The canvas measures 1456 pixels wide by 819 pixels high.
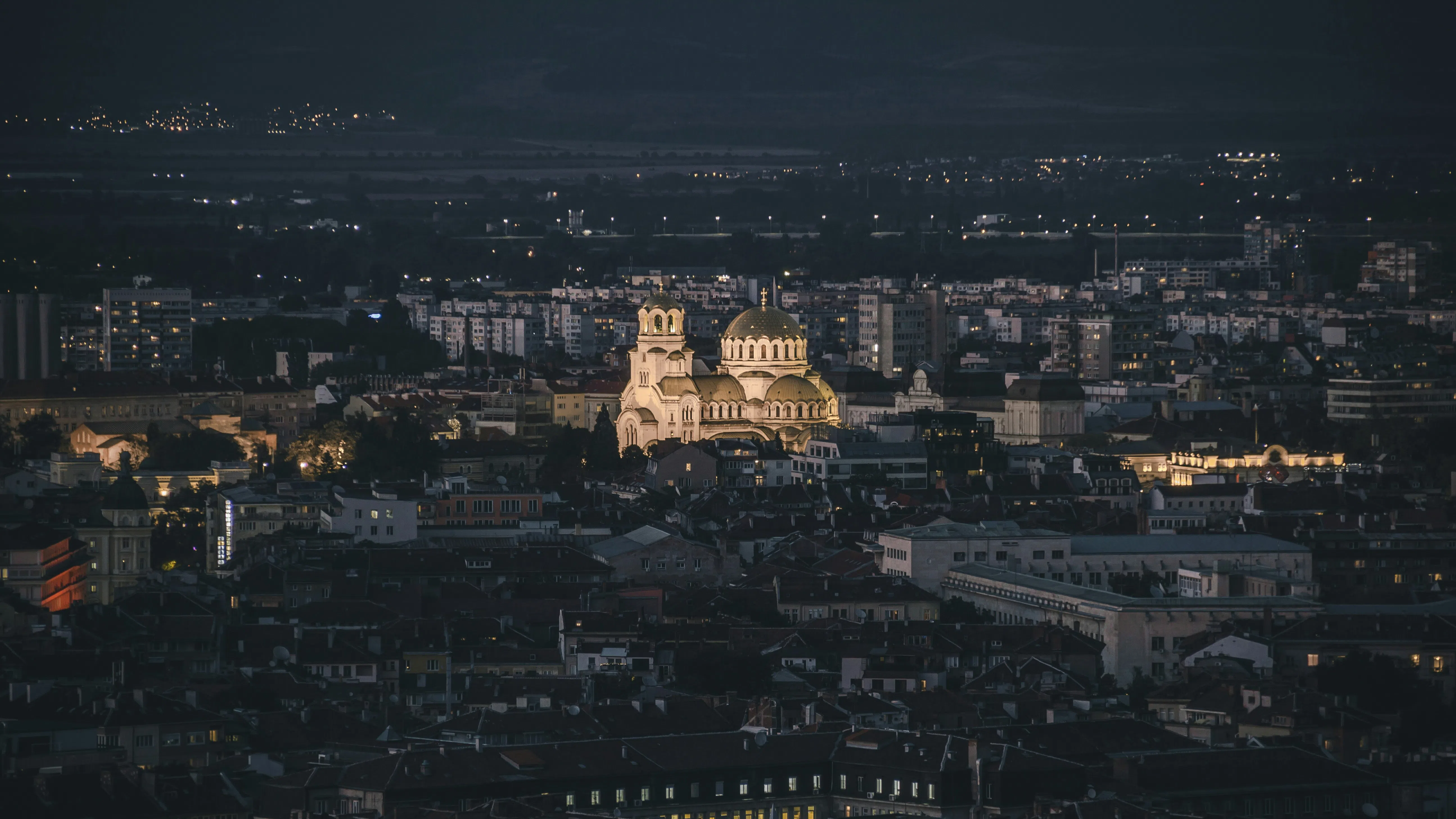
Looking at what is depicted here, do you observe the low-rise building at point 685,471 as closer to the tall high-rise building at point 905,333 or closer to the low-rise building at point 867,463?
the low-rise building at point 867,463

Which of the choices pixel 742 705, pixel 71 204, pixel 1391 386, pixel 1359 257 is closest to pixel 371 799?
pixel 742 705

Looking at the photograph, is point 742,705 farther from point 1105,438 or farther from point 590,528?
point 1105,438

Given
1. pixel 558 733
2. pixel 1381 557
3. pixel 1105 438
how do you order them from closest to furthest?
pixel 558 733 → pixel 1381 557 → pixel 1105 438

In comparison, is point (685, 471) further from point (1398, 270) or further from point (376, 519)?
point (1398, 270)

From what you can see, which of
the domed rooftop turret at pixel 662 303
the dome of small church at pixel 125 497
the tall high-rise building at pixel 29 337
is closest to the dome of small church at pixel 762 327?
the domed rooftop turret at pixel 662 303

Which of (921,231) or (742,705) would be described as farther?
(921,231)
